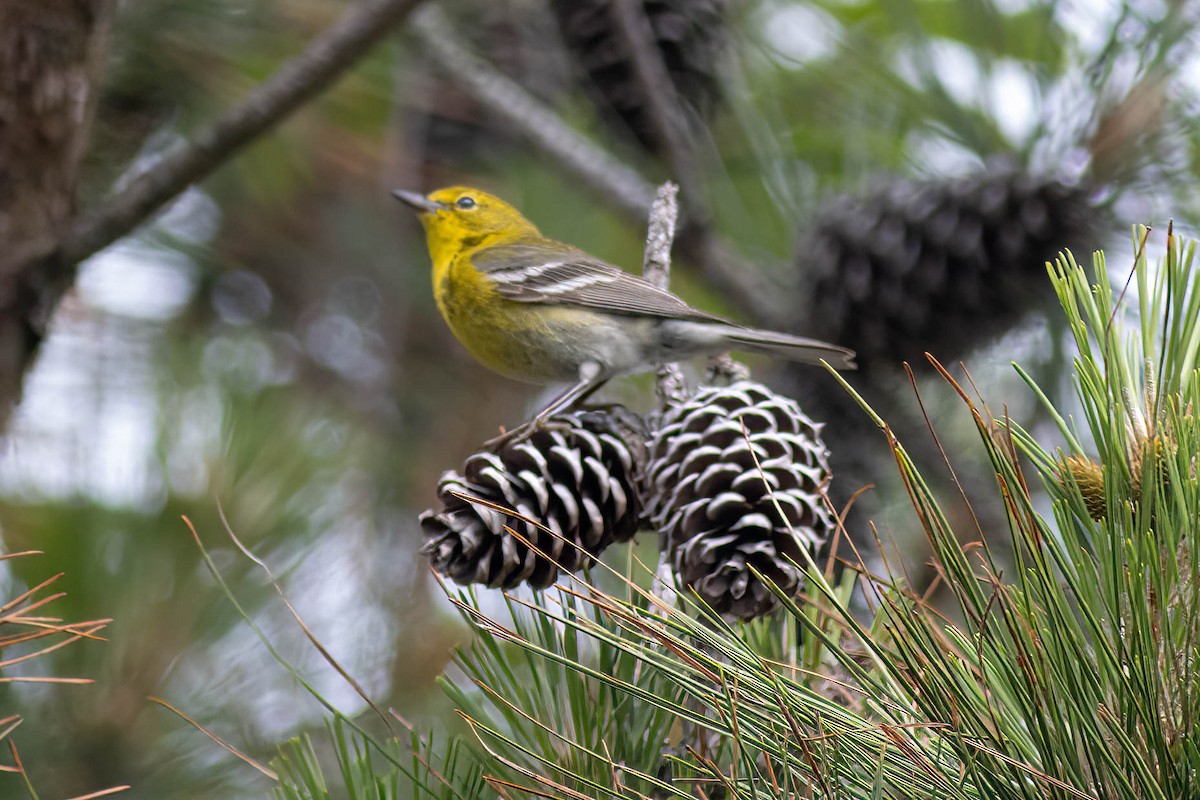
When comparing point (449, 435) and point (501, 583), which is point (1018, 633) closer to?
point (501, 583)

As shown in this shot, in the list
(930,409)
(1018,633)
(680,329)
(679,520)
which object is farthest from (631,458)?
(930,409)

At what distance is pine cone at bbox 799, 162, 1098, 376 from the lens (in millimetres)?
2295

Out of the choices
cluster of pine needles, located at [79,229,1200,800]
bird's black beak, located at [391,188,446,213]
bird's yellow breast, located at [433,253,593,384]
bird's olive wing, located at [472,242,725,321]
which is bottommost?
cluster of pine needles, located at [79,229,1200,800]

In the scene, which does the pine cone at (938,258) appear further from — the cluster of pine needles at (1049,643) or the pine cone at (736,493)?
the cluster of pine needles at (1049,643)

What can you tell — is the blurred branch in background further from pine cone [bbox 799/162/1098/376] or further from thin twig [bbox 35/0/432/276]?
pine cone [bbox 799/162/1098/376]

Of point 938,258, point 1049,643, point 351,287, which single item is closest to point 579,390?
point 938,258

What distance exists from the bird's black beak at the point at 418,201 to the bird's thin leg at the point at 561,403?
29.5 inches

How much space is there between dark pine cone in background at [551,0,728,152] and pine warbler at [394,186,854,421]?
43 cm

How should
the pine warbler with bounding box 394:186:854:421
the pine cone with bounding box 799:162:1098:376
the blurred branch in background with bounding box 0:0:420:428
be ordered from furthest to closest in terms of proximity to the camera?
the pine warbler with bounding box 394:186:854:421 < the pine cone with bounding box 799:162:1098:376 < the blurred branch in background with bounding box 0:0:420:428

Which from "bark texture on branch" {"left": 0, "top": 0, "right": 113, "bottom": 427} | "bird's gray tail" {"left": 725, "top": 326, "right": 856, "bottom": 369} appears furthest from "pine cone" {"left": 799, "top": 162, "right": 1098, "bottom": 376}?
"bark texture on branch" {"left": 0, "top": 0, "right": 113, "bottom": 427}

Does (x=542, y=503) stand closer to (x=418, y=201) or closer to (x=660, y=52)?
(x=418, y=201)

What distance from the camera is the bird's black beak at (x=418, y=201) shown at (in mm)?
2951

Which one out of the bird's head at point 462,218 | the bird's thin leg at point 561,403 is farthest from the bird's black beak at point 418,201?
→ the bird's thin leg at point 561,403

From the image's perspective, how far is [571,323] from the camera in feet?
8.48
